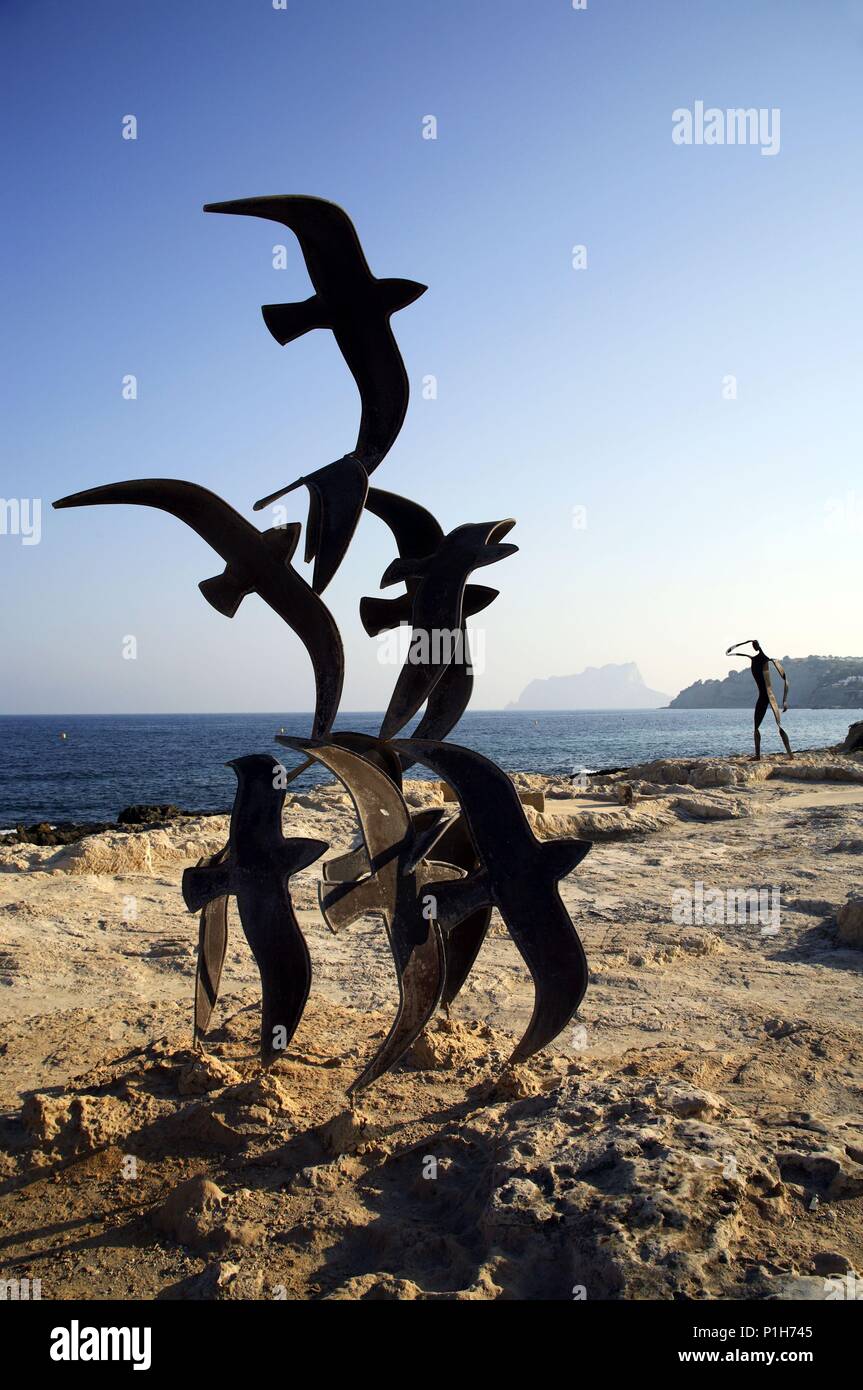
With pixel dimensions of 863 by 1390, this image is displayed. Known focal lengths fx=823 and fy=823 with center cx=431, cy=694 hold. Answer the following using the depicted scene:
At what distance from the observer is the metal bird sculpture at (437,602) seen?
16.2ft

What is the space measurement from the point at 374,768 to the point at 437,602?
3.95 ft

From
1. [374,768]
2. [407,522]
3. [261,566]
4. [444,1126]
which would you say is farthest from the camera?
[407,522]

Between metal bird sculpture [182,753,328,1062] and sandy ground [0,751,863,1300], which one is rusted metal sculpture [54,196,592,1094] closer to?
metal bird sculpture [182,753,328,1062]

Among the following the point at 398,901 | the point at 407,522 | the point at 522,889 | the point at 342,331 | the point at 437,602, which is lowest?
the point at 398,901

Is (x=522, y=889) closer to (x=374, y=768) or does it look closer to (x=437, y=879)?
(x=437, y=879)

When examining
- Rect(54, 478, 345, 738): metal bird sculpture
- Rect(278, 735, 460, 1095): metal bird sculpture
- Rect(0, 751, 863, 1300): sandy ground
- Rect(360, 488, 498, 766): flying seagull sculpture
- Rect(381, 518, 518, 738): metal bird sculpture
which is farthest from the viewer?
Rect(360, 488, 498, 766): flying seagull sculpture

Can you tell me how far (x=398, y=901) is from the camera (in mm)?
4219

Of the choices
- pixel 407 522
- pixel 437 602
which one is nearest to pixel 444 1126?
pixel 437 602

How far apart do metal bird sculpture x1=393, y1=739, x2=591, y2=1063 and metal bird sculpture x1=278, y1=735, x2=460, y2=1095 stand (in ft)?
0.59

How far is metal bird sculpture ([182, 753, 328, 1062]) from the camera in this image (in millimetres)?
4352

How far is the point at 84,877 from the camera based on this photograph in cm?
949

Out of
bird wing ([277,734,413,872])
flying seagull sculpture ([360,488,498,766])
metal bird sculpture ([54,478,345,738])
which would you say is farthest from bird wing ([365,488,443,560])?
bird wing ([277,734,413,872])
